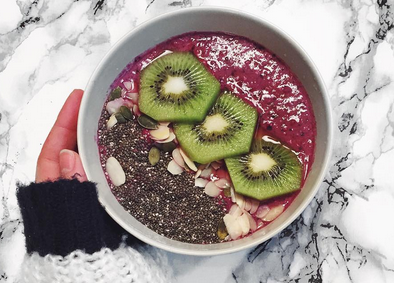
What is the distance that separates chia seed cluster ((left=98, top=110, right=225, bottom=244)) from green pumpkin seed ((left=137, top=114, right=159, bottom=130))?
0.5 inches

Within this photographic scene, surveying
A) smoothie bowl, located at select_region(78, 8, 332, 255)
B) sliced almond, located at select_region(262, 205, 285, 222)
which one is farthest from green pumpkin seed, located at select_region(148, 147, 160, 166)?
sliced almond, located at select_region(262, 205, 285, 222)

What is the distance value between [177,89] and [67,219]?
293 millimetres

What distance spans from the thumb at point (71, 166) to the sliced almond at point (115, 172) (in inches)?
1.9

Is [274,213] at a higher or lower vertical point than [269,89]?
lower

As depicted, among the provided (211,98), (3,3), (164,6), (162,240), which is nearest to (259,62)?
(211,98)

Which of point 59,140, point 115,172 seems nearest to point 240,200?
point 115,172

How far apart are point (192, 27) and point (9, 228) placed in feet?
1.75

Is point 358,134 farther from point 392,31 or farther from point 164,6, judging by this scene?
point 164,6

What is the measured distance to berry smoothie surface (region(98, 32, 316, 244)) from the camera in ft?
3.22

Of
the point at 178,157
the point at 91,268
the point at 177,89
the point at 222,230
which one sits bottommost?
the point at 91,268

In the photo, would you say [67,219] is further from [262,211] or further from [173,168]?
[262,211]

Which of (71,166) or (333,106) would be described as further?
(333,106)

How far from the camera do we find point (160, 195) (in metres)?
0.99

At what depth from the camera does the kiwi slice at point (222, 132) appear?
0.97 m
